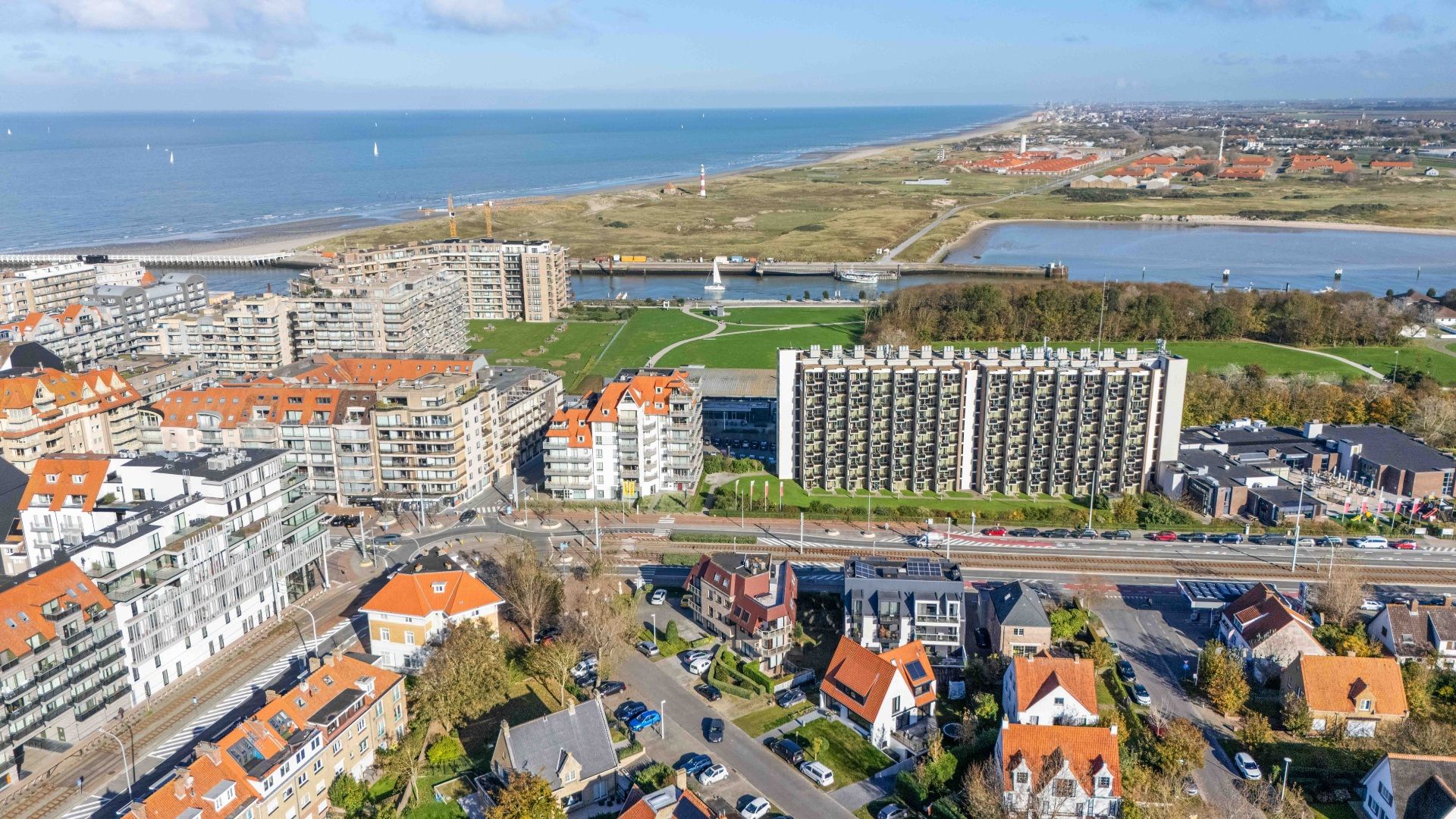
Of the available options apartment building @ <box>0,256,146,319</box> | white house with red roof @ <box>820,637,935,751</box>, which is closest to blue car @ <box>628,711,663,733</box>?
white house with red roof @ <box>820,637,935,751</box>

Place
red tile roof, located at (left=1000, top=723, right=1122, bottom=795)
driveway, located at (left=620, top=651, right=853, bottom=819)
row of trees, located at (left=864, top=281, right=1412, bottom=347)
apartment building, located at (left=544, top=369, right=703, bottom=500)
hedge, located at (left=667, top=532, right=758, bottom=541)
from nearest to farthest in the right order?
red tile roof, located at (left=1000, top=723, right=1122, bottom=795)
driveway, located at (left=620, top=651, right=853, bottom=819)
hedge, located at (left=667, top=532, right=758, bottom=541)
apartment building, located at (left=544, top=369, right=703, bottom=500)
row of trees, located at (left=864, top=281, right=1412, bottom=347)

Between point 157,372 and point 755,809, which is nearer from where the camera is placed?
point 755,809

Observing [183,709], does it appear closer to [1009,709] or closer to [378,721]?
[378,721]

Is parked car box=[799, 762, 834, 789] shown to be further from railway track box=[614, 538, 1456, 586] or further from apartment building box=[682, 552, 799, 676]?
railway track box=[614, 538, 1456, 586]

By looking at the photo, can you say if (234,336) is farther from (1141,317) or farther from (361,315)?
(1141,317)

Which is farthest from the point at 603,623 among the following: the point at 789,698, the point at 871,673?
the point at 871,673

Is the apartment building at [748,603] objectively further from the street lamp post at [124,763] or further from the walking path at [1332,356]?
the walking path at [1332,356]

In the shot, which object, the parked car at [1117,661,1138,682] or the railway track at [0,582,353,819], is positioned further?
the parked car at [1117,661,1138,682]
